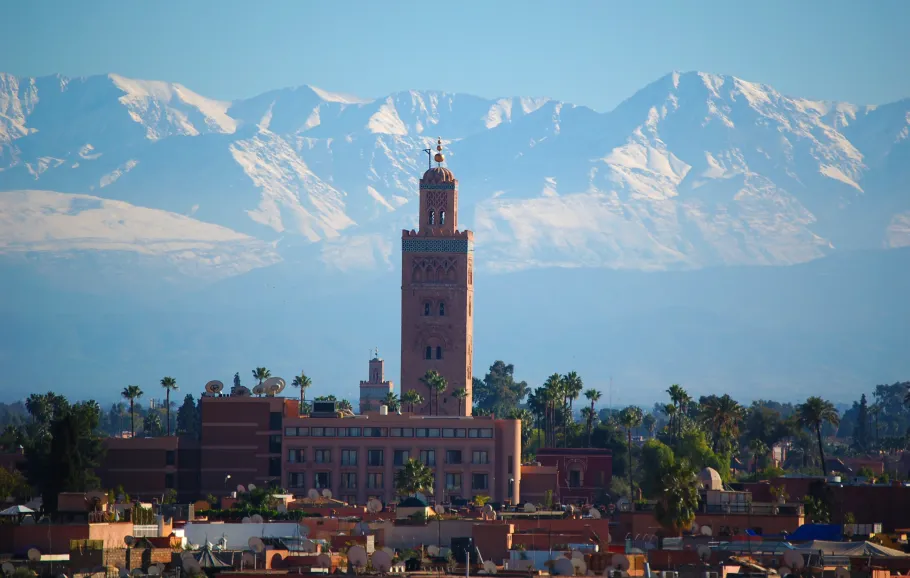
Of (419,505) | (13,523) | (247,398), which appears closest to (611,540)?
(419,505)

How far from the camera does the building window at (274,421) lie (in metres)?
160

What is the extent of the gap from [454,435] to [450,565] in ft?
247

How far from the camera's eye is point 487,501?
151m

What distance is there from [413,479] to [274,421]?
17.9 meters

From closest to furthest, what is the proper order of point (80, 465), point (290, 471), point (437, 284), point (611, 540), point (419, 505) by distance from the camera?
point (611, 540), point (419, 505), point (80, 465), point (290, 471), point (437, 284)

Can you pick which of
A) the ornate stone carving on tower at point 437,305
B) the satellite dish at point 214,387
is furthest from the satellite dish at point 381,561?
the ornate stone carving on tower at point 437,305

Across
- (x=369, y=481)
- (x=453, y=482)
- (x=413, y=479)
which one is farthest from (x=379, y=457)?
(x=413, y=479)

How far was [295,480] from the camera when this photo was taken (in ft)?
523

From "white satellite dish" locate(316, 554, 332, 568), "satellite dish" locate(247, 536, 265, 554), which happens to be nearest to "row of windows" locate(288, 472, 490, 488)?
"satellite dish" locate(247, 536, 265, 554)

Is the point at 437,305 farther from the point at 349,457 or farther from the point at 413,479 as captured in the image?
the point at 413,479

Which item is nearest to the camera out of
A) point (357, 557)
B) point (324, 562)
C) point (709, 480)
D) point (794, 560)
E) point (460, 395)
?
point (357, 557)

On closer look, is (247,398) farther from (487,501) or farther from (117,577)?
(117,577)

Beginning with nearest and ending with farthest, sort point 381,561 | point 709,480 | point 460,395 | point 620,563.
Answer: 1. point 381,561
2. point 620,563
3. point 709,480
4. point 460,395

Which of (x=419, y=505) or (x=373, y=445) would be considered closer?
(x=419, y=505)
